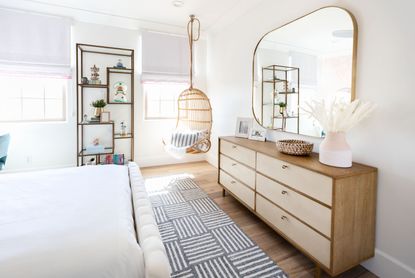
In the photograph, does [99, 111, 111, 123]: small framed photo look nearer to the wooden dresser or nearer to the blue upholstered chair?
the blue upholstered chair

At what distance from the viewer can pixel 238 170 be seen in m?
2.62

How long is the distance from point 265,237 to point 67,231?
1.66m

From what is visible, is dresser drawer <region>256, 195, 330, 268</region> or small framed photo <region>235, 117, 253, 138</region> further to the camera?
small framed photo <region>235, 117, 253, 138</region>

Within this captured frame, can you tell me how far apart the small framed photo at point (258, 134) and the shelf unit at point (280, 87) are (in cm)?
13

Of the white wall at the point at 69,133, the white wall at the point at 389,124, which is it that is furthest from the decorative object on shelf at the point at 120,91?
the white wall at the point at 389,124

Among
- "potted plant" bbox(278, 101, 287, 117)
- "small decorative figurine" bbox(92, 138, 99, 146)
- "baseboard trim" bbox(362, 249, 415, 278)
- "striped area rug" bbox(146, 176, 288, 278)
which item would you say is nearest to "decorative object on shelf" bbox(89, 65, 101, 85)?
"small decorative figurine" bbox(92, 138, 99, 146)

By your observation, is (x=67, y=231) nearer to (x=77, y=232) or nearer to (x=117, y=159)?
(x=77, y=232)

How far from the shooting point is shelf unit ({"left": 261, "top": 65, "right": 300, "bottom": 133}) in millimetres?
2389

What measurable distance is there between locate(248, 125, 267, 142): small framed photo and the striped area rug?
97cm

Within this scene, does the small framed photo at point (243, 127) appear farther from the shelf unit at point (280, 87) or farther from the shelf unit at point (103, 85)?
the shelf unit at point (103, 85)

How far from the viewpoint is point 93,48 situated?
3861 mm

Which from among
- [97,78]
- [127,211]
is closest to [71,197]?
[127,211]

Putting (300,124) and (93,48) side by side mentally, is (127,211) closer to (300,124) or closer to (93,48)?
(300,124)

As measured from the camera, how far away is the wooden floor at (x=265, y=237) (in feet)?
5.54
